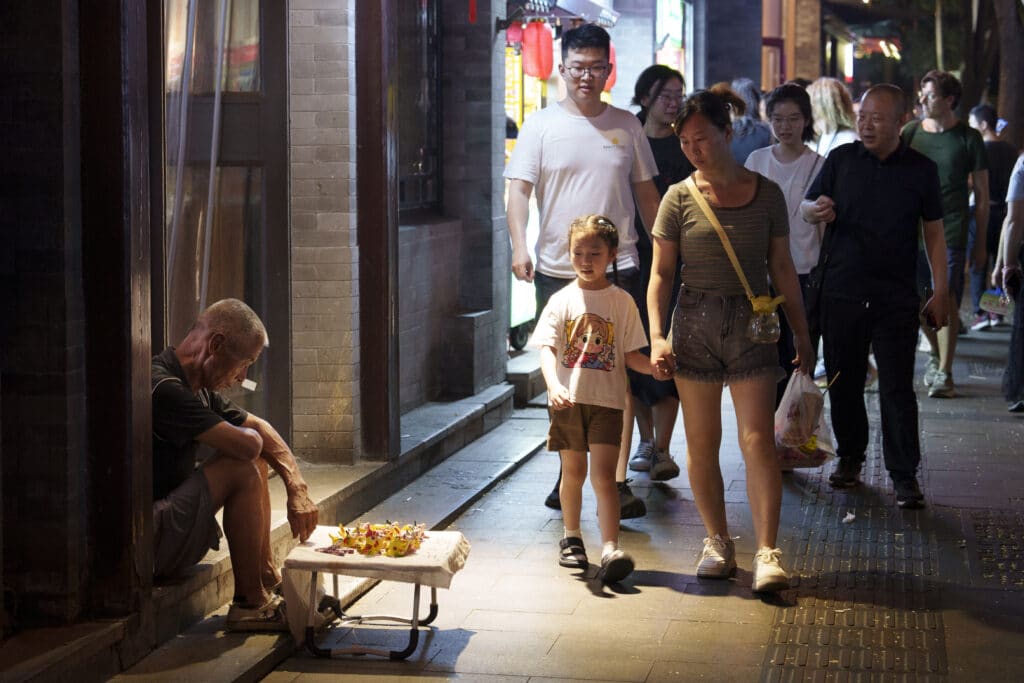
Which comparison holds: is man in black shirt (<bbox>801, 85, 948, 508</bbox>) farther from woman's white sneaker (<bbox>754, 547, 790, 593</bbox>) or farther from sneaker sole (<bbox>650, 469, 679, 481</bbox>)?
woman's white sneaker (<bbox>754, 547, 790, 593</bbox>)

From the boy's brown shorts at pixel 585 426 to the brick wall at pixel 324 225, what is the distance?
1664 mm

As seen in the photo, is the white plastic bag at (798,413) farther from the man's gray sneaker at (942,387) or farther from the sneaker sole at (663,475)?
the man's gray sneaker at (942,387)

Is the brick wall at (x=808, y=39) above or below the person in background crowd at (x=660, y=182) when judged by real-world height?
above

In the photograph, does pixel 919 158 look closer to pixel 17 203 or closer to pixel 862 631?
pixel 862 631

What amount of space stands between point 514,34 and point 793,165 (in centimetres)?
407

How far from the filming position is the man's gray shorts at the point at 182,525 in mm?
5762

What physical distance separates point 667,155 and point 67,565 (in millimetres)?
4572

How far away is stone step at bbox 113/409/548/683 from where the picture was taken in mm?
5480

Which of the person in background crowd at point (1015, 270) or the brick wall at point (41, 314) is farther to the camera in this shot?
the person in background crowd at point (1015, 270)

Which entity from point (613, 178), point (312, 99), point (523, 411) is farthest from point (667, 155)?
point (523, 411)

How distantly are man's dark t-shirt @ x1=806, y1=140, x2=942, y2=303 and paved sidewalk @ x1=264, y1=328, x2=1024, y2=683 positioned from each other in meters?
1.17

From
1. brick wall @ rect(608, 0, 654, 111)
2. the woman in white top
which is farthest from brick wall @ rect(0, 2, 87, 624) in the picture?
brick wall @ rect(608, 0, 654, 111)

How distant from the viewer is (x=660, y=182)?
8.77m

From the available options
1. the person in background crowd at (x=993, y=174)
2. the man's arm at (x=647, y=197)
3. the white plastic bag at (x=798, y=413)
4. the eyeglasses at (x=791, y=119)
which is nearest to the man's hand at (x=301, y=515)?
the white plastic bag at (x=798, y=413)
